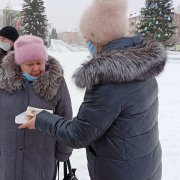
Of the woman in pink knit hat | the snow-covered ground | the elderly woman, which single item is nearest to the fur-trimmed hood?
the elderly woman

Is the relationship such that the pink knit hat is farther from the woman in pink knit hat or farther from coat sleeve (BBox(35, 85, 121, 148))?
coat sleeve (BBox(35, 85, 121, 148))

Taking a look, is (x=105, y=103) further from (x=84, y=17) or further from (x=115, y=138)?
(x=84, y=17)

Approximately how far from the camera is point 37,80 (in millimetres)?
2350

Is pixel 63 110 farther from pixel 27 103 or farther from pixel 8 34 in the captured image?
pixel 8 34

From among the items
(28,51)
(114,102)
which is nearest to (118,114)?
(114,102)

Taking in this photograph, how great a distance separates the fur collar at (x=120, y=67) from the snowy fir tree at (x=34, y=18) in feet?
116

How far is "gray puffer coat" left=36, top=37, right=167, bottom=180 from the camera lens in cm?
160

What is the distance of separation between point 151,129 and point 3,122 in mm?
1124

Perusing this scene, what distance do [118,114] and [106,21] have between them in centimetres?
50

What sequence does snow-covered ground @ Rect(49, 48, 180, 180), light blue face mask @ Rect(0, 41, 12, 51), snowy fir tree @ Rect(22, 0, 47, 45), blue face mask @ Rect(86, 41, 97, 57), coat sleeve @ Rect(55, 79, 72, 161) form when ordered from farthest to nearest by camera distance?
snowy fir tree @ Rect(22, 0, 47, 45)
snow-covered ground @ Rect(49, 48, 180, 180)
light blue face mask @ Rect(0, 41, 12, 51)
coat sleeve @ Rect(55, 79, 72, 161)
blue face mask @ Rect(86, 41, 97, 57)

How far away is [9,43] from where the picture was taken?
331 centimetres

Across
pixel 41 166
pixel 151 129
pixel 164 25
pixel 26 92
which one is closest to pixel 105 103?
pixel 151 129

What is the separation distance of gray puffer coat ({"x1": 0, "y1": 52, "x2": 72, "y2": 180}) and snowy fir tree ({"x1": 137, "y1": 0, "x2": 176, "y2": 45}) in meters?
30.6

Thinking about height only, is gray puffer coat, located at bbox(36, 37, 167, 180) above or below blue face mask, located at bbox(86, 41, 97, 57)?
below
